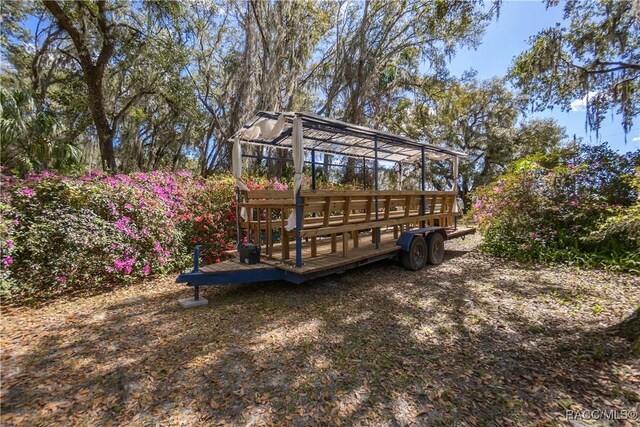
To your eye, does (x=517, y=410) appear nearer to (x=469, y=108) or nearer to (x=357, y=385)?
(x=357, y=385)

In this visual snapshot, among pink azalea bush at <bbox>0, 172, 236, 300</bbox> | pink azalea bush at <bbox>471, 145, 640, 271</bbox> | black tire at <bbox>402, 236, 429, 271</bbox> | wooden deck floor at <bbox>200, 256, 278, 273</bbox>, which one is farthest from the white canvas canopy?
pink azalea bush at <bbox>471, 145, 640, 271</bbox>

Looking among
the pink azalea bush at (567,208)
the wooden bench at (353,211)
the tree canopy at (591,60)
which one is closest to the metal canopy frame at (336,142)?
the wooden bench at (353,211)

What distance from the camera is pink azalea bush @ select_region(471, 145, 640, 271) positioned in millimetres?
5684

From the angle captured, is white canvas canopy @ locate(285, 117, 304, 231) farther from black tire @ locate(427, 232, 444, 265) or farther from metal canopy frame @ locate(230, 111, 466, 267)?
black tire @ locate(427, 232, 444, 265)

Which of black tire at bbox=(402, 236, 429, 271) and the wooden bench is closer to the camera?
the wooden bench

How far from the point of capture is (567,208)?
21.0ft

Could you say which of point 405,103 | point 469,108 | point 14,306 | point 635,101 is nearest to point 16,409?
point 14,306

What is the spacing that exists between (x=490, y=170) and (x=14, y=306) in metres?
24.3

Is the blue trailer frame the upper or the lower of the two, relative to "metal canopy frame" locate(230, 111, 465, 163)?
lower

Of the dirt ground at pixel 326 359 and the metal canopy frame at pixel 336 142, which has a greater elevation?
the metal canopy frame at pixel 336 142

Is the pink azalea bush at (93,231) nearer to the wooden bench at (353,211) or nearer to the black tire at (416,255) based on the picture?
the wooden bench at (353,211)

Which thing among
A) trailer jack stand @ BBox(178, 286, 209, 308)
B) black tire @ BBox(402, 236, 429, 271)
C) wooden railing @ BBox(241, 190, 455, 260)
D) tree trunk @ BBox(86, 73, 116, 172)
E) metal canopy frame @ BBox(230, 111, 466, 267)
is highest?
tree trunk @ BBox(86, 73, 116, 172)

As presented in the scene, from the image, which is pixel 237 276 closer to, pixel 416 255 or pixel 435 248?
pixel 416 255

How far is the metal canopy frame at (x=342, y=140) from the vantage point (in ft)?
14.7
